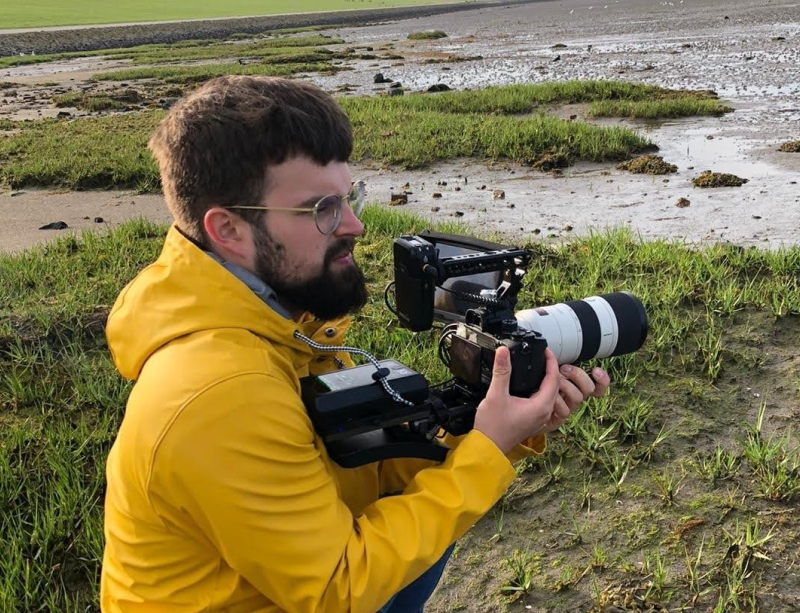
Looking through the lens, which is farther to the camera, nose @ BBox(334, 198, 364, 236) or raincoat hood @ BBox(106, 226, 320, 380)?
nose @ BBox(334, 198, 364, 236)

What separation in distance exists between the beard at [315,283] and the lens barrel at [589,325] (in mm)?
561

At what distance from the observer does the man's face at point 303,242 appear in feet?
5.84

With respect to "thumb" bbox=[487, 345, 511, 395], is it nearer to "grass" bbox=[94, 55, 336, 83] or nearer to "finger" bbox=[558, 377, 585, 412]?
"finger" bbox=[558, 377, 585, 412]

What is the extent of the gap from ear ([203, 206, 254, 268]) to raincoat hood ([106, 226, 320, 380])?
76 mm

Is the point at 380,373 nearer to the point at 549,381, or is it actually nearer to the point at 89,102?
the point at 549,381

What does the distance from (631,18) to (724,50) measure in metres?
15.8

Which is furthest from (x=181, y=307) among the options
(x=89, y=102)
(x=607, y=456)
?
(x=89, y=102)

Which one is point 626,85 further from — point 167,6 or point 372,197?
point 167,6

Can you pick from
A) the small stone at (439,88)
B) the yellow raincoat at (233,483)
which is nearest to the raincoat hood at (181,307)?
the yellow raincoat at (233,483)

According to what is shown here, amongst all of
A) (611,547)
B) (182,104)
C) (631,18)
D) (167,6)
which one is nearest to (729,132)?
(611,547)

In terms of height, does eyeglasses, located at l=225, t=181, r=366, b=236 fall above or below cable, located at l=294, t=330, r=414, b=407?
above

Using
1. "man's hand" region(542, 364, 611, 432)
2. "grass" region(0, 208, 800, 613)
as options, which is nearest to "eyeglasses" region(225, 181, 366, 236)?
"man's hand" region(542, 364, 611, 432)

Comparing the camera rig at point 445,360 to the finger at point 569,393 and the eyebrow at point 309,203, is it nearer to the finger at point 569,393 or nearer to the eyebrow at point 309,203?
the finger at point 569,393

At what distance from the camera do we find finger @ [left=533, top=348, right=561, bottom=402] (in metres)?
1.92
